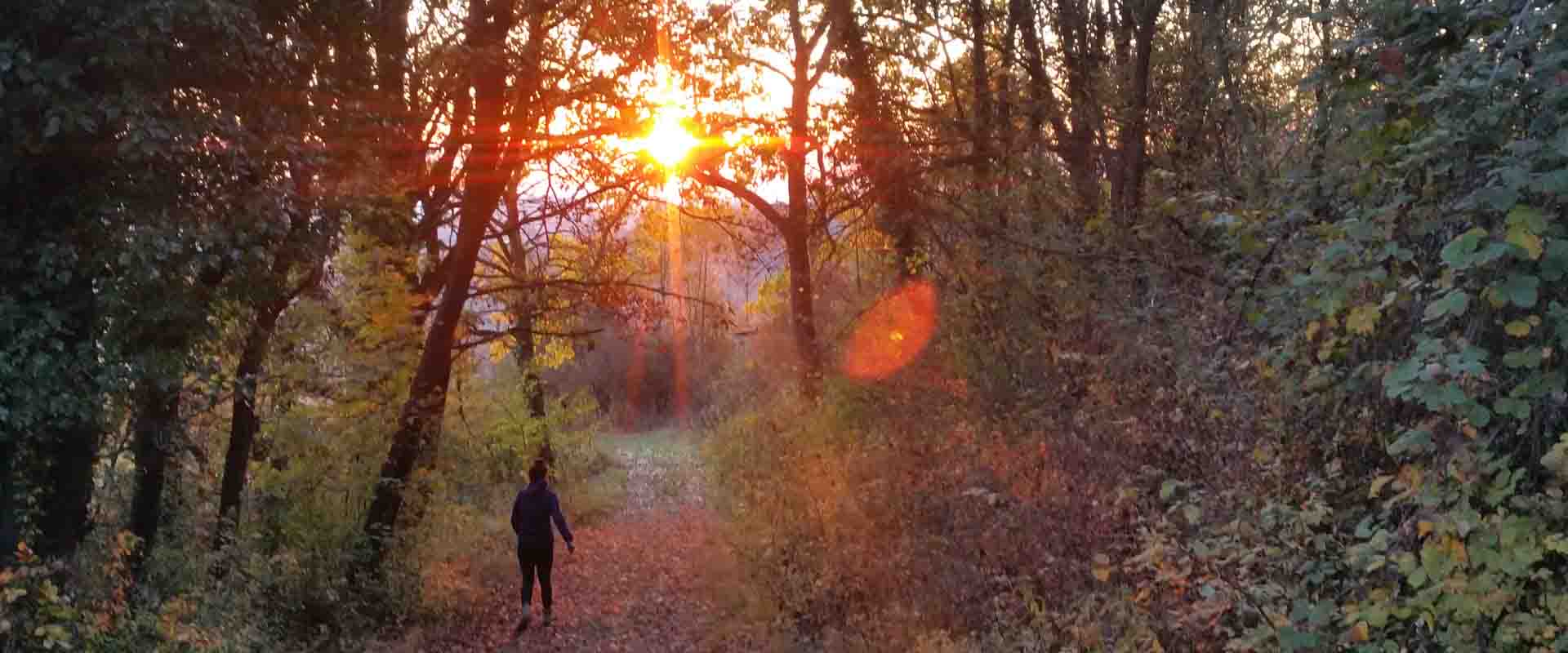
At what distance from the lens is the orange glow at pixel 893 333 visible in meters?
13.9

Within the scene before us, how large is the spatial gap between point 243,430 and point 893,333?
8284mm

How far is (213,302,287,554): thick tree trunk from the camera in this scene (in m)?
10.6

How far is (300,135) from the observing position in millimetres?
8328

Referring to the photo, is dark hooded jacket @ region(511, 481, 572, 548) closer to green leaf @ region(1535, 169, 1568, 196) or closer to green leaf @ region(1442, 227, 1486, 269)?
green leaf @ region(1442, 227, 1486, 269)

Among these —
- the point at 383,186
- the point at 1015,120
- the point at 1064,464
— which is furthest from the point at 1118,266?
the point at 383,186

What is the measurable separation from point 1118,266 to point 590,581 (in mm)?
9064

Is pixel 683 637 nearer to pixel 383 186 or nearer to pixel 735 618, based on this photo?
pixel 735 618

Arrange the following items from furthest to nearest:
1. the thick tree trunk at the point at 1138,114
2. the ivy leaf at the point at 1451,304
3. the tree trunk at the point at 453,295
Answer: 1. the tree trunk at the point at 453,295
2. the thick tree trunk at the point at 1138,114
3. the ivy leaf at the point at 1451,304

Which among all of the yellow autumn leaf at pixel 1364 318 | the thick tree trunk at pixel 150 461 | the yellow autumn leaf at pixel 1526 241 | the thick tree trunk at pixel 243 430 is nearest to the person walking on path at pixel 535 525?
the thick tree trunk at pixel 243 430

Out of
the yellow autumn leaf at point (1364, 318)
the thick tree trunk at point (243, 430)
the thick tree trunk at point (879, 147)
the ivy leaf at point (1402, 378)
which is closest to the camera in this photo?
the ivy leaf at point (1402, 378)

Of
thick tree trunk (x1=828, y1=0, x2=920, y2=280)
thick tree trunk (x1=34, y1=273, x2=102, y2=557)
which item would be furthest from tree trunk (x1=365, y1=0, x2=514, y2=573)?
thick tree trunk (x1=828, y1=0, x2=920, y2=280)

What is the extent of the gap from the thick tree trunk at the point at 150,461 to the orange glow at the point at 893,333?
26.9 feet

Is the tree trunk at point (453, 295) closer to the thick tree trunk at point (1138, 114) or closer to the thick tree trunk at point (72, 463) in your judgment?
the thick tree trunk at point (72, 463)

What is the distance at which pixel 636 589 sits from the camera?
1468cm
